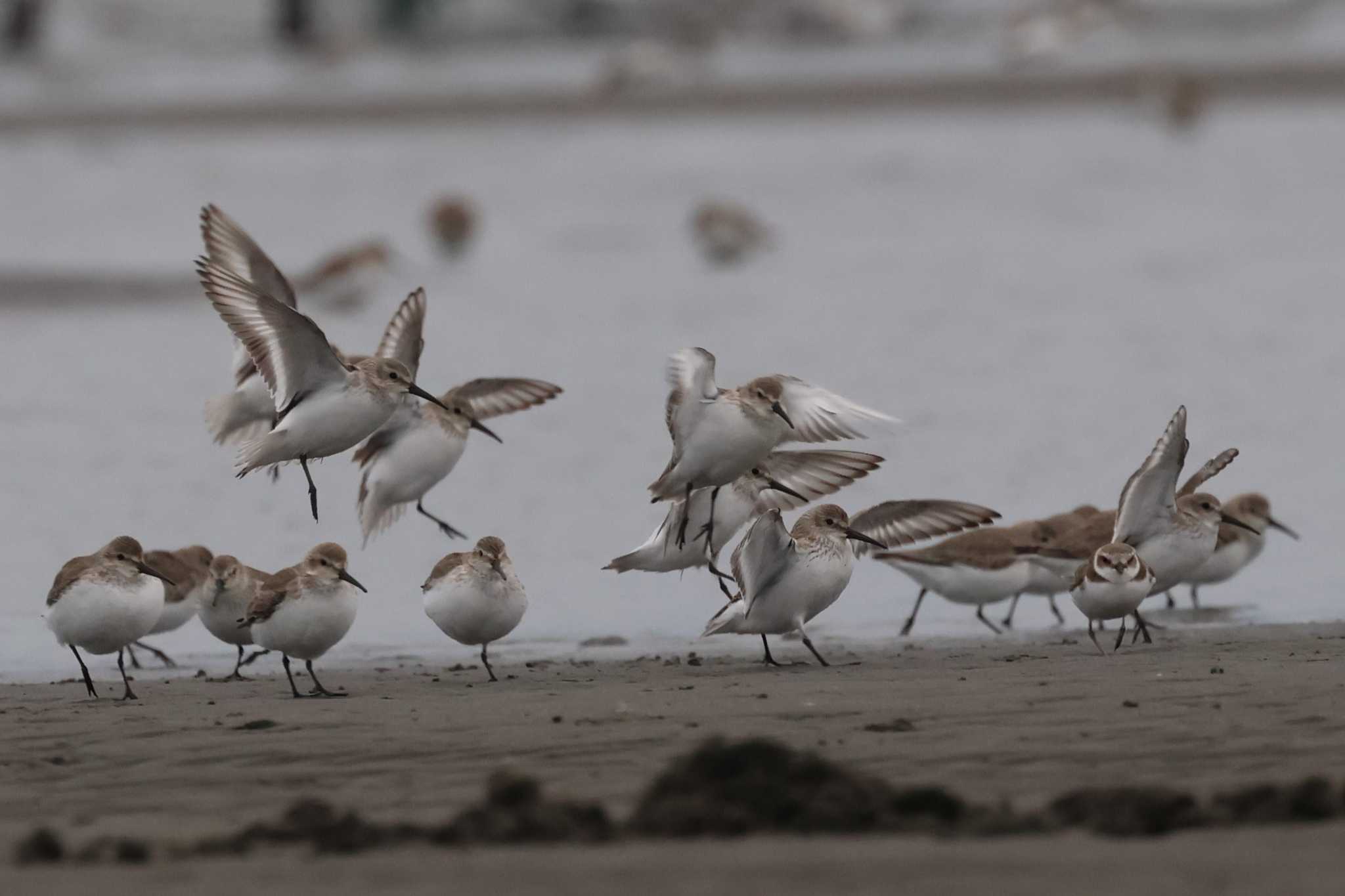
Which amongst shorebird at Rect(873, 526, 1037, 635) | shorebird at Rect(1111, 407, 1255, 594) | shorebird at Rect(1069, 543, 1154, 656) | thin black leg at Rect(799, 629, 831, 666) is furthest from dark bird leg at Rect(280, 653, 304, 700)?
shorebird at Rect(1111, 407, 1255, 594)

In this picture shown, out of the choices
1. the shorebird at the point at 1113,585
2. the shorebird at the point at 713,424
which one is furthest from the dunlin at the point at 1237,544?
the shorebird at the point at 713,424

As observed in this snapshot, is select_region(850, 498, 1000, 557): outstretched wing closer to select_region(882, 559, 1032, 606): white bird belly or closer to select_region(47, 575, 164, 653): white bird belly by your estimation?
Answer: select_region(882, 559, 1032, 606): white bird belly

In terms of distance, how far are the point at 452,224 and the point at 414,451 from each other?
15.7 meters

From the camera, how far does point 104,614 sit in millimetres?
8141

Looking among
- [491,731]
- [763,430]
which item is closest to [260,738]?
[491,731]

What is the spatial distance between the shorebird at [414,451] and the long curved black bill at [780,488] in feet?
3.35

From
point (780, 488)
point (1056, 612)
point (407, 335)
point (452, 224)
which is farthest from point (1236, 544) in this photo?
point (452, 224)

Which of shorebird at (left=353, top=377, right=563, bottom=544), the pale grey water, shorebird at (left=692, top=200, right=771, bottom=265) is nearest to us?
shorebird at (left=353, top=377, right=563, bottom=544)

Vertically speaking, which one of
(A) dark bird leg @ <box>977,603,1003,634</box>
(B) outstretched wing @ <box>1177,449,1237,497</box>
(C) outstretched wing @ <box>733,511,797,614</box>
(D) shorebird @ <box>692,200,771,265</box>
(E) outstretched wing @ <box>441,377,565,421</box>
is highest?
(D) shorebird @ <box>692,200,771,265</box>

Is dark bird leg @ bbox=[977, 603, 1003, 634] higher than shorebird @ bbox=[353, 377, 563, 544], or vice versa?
shorebird @ bbox=[353, 377, 563, 544]

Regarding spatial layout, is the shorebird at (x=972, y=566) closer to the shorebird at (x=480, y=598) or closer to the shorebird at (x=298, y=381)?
the shorebird at (x=480, y=598)

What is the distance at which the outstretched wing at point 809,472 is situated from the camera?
9.65 metres

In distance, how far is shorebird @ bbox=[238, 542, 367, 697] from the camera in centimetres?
820

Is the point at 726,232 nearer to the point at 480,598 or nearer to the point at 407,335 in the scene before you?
the point at 407,335
